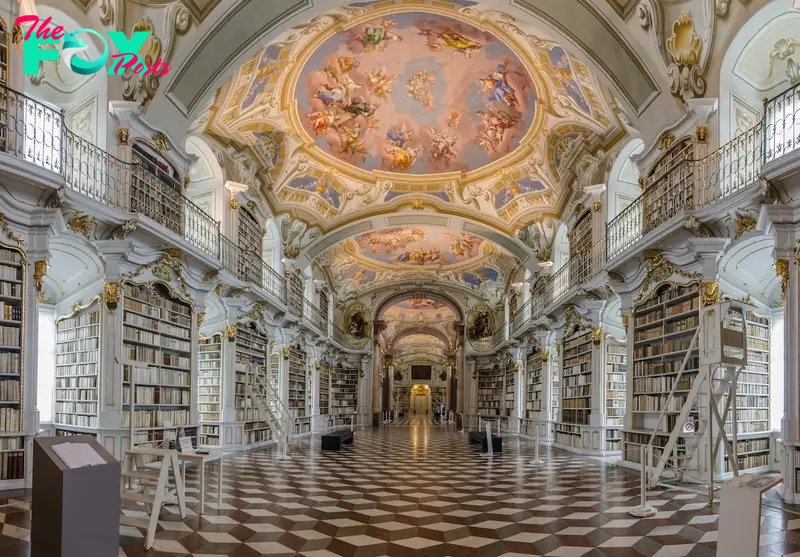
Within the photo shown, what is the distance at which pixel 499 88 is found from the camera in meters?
16.7

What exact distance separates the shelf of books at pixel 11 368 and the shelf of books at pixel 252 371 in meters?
6.17

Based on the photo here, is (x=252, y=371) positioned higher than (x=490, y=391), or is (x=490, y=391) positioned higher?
(x=252, y=371)

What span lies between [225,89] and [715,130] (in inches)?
359

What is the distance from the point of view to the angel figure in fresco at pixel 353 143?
61.8 ft

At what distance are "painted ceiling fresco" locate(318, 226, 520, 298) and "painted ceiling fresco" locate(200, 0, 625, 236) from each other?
14.5ft

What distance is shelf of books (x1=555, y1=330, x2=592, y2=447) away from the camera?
15852mm

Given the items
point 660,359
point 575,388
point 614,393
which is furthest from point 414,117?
point 660,359

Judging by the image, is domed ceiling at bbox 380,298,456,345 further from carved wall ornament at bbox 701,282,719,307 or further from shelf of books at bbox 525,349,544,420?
carved wall ornament at bbox 701,282,719,307

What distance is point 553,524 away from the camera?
22.7ft

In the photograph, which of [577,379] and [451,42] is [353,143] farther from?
[577,379]

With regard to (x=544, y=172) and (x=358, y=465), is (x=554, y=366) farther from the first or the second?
(x=358, y=465)

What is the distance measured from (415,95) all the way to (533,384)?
10.1 meters

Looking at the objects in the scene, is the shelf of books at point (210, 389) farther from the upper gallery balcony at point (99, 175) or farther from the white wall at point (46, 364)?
the white wall at point (46, 364)

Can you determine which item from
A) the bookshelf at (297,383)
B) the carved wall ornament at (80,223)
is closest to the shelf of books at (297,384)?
the bookshelf at (297,383)
